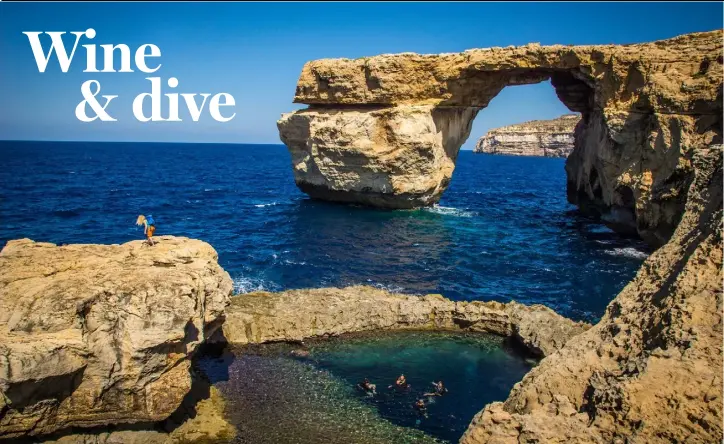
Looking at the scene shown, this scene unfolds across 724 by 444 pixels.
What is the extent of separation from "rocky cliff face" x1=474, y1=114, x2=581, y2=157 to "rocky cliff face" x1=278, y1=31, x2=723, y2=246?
111 metres

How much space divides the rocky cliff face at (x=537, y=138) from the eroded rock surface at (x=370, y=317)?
13517 centimetres

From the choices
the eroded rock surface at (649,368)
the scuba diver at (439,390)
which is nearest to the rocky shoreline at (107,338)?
the scuba diver at (439,390)

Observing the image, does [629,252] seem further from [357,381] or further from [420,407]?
[357,381]

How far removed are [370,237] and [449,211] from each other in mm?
13429

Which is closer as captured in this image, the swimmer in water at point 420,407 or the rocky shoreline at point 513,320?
the rocky shoreline at point 513,320

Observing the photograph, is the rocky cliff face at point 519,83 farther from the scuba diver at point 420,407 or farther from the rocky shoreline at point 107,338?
the rocky shoreline at point 107,338

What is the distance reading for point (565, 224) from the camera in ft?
139

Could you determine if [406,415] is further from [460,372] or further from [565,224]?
[565,224]

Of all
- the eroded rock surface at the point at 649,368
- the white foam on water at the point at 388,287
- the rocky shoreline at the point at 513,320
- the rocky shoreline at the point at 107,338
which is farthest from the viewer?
the white foam on water at the point at 388,287

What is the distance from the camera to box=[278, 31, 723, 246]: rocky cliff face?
27.5 metres

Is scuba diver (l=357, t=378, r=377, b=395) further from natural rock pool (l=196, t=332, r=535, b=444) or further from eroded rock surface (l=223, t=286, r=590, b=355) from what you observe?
eroded rock surface (l=223, t=286, r=590, b=355)

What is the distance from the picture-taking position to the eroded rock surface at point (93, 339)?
10344 millimetres

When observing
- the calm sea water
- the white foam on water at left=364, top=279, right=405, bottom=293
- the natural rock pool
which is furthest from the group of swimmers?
the calm sea water

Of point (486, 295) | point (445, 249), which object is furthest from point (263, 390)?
point (445, 249)
